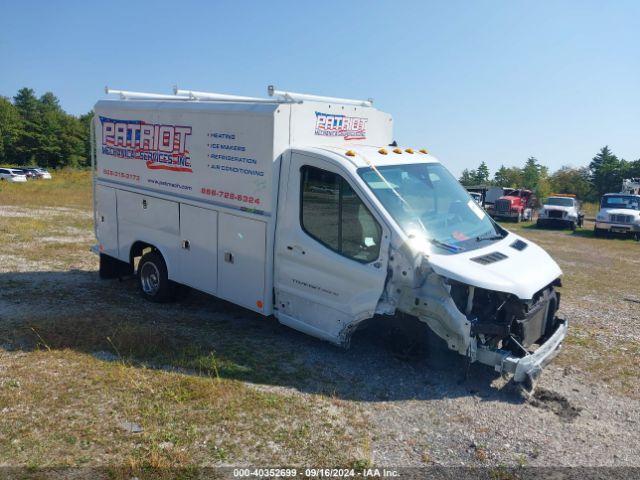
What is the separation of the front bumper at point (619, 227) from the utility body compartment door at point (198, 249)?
22034mm

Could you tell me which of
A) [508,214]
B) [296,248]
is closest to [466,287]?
[296,248]

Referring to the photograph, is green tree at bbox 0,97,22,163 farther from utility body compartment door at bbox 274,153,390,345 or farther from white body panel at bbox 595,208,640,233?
utility body compartment door at bbox 274,153,390,345

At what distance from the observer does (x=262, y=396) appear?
5480 millimetres

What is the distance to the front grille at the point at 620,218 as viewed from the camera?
23594 millimetres

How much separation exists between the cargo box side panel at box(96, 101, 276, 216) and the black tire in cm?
112

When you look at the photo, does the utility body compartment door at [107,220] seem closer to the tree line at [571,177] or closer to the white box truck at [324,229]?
the white box truck at [324,229]

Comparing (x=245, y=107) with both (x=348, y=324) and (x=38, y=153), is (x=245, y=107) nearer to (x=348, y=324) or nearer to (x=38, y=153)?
(x=348, y=324)

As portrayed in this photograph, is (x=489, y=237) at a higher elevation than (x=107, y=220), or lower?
higher

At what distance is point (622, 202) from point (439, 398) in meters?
24.1

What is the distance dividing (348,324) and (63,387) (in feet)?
9.98

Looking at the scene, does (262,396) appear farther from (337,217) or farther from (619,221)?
(619,221)

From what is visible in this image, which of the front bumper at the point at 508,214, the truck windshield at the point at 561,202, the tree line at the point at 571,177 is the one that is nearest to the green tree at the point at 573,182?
the tree line at the point at 571,177

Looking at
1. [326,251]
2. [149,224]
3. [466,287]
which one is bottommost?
[466,287]

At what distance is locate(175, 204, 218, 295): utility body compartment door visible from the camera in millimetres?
7273
